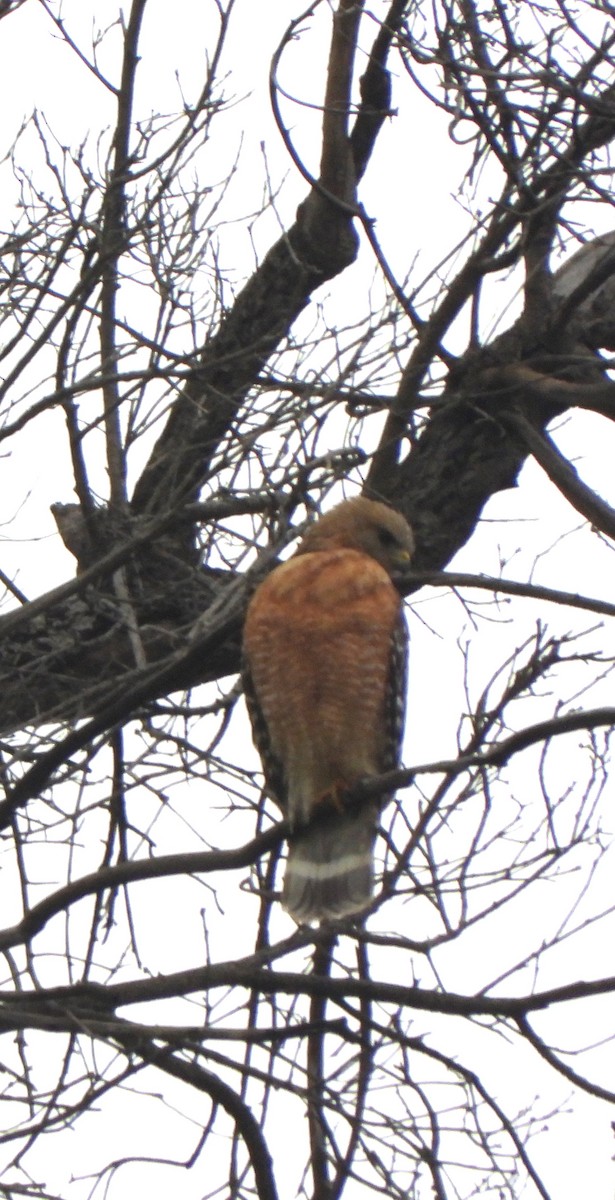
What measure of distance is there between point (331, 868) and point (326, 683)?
53cm

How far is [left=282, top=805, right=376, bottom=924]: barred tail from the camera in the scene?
14.1 feet

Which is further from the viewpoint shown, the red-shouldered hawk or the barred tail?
the red-shouldered hawk

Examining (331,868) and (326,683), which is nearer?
(331,868)

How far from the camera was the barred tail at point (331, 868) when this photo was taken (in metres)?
4.29

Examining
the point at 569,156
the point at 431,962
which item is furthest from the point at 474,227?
the point at 431,962

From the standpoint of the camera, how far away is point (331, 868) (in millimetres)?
4340

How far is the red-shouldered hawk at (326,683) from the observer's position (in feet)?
14.8

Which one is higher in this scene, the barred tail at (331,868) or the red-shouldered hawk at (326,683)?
the red-shouldered hawk at (326,683)

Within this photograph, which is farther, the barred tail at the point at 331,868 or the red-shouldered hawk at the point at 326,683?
the red-shouldered hawk at the point at 326,683

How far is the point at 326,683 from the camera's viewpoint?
458 centimetres

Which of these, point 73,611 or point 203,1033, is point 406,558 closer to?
point 73,611

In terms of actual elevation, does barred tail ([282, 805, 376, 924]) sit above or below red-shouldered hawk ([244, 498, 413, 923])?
below

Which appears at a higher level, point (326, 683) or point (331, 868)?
point (326, 683)

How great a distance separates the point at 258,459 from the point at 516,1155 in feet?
6.20
